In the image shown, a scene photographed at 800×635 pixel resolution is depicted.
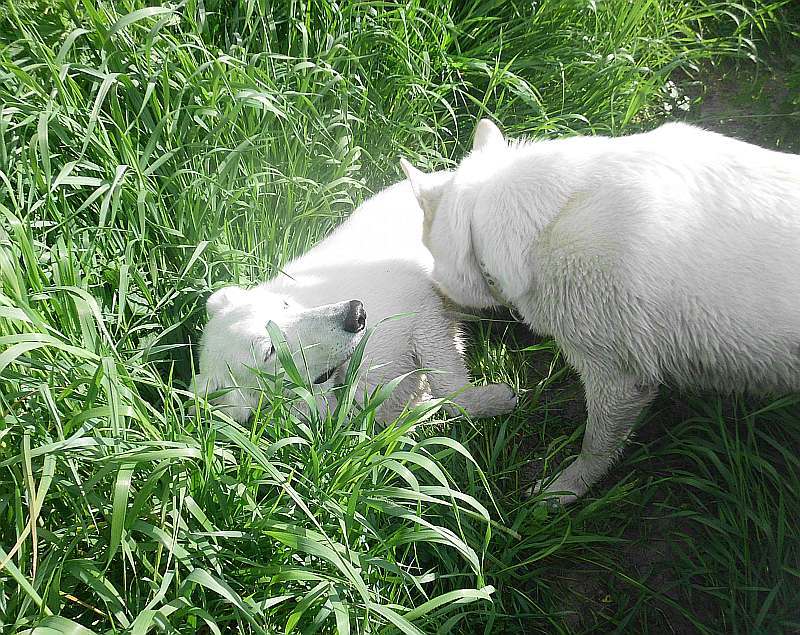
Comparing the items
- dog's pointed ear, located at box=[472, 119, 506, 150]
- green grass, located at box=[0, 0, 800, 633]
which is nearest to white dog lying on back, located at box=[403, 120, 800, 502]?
dog's pointed ear, located at box=[472, 119, 506, 150]

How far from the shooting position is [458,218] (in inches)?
→ 101

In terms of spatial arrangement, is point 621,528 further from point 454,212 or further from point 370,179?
point 370,179

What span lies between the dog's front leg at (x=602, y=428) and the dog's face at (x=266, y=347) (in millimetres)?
835

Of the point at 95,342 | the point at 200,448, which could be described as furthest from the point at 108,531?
the point at 95,342

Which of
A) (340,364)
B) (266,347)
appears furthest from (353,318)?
(266,347)

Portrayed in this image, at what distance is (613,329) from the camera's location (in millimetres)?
2328

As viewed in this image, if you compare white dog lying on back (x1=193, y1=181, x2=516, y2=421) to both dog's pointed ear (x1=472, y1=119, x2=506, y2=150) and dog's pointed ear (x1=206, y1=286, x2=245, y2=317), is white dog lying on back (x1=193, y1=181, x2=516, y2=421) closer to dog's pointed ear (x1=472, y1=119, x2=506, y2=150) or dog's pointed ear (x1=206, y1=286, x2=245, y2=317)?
dog's pointed ear (x1=206, y1=286, x2=245, y2=317)

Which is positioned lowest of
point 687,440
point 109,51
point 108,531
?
point 687,440

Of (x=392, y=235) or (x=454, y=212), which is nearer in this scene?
(x=454, y=212)

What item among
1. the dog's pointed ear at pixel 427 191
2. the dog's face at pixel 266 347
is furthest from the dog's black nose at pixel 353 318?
A: the dog's pointed ear at pixel 427 191

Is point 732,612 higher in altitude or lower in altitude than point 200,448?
lower

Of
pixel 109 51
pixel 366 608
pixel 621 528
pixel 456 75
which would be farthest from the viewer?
pixel 456 75

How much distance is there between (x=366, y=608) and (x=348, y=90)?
7.72 feet

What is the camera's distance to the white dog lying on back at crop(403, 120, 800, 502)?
2.16 m
